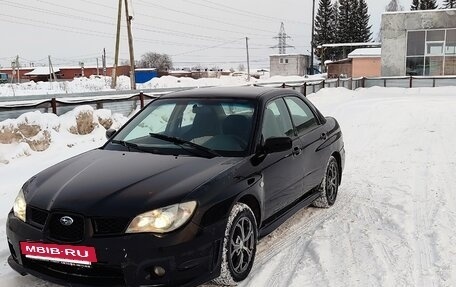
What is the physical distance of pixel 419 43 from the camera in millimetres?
35562

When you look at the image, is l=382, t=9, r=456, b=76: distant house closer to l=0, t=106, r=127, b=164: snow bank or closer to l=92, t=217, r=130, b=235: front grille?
l=0, t=106, r=127, b=164: snow bank

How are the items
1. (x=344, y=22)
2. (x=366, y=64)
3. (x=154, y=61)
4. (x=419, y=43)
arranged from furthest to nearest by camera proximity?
(x=154, y=61)
(x=344, y=22)
(x=366, y=64)
(x=419, y=43)

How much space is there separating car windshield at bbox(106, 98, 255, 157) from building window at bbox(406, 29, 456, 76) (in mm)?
34196

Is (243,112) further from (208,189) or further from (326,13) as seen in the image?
(326,13)

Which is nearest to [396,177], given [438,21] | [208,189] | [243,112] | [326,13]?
[243,112]

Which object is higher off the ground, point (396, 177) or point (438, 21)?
point (438, 21)

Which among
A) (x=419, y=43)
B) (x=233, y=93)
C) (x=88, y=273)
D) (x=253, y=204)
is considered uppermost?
(x=419, y=43)

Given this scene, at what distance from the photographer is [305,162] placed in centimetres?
491

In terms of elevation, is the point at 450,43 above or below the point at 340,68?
above

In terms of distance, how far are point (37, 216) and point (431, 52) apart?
36431 mm

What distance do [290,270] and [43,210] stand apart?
193cm

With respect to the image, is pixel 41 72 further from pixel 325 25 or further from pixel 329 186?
pixel 329 186

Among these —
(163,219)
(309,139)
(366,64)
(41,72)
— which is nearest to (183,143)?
(163,219)

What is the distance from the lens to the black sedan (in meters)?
3.04
